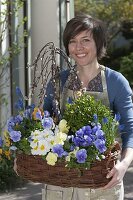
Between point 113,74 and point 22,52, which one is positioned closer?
point 113,74

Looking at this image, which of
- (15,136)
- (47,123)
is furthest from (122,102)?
(15,136)

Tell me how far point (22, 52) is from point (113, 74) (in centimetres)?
419

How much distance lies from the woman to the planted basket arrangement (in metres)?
0.15

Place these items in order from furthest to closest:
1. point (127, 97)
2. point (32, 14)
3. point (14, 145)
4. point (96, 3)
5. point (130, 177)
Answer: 1. point (96, 3)
2. point (32, 14)
3. point (130, 177)
4. point (127, 97)
5. point (14, 145)

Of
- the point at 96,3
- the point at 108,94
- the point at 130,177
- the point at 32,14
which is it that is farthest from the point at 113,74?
the point at 96,3

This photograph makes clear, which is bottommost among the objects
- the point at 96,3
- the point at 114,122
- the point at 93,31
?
the point at 114,122

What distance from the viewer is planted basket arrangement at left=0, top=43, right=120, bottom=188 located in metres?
2.18

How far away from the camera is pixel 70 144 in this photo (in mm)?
2229

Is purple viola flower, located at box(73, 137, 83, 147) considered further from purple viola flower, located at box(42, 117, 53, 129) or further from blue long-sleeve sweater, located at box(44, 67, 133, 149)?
blue long-sleeve sweater, located at box(44, 67, 133, 149)

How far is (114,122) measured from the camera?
230 cm

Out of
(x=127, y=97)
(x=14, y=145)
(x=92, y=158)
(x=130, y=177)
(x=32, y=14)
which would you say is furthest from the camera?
(x=32, y=14)

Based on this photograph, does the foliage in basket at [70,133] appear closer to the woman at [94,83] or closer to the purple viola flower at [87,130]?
the purple viola flower at [87,130]

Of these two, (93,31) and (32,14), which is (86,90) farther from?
(32,14)

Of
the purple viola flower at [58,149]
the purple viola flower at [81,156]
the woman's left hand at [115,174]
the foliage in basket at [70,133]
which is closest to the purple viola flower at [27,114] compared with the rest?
the foliage in basket at [70,133]
